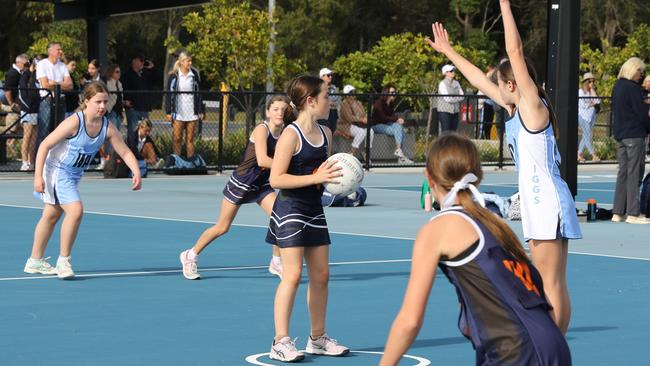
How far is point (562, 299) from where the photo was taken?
25.6 ft

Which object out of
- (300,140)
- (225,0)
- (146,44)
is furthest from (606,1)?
(300,140)

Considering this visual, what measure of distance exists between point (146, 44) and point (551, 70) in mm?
67229

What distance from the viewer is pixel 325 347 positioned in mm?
8312

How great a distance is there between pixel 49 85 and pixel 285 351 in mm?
16459

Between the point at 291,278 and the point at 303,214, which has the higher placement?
the point at 303,214

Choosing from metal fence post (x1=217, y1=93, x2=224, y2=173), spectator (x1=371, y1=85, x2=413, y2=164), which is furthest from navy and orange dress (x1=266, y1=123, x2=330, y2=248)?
spectator (x1=371, y1=85, x2=413, y2=164)

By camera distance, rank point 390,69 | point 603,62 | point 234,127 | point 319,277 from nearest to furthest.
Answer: point 319,277
point 234,127
point 390,69
point 603,62

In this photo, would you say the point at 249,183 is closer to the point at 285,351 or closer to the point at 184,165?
the point at 285,351

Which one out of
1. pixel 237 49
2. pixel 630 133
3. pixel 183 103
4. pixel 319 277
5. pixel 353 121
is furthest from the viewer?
pixel 237 49

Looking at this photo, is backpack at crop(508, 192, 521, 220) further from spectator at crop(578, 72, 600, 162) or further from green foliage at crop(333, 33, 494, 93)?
green foliage at crop(333, 33, 494, 93)

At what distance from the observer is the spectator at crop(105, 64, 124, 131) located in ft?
77.7

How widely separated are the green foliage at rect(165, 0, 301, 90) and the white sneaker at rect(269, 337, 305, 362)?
31219mm

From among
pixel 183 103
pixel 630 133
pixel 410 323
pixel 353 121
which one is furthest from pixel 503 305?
pixel 353 121

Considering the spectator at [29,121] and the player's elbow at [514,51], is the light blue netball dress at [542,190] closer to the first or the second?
the player's elbow at [514,51]
